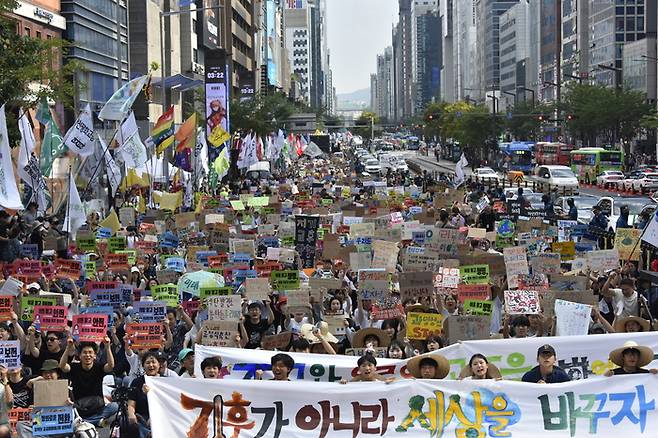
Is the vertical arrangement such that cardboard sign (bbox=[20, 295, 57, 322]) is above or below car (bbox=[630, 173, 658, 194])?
below

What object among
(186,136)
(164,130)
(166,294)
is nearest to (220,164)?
(186,136)

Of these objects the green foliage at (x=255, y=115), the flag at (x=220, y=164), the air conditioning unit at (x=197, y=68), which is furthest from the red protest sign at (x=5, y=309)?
the air conditioning unit at (x=197, y=68)

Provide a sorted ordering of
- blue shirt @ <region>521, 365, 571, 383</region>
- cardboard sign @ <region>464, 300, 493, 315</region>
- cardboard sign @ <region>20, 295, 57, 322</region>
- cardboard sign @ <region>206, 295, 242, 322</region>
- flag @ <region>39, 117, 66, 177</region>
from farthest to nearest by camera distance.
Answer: flag @ <region>39, 117, 66, 177</region>
cardboard sign @ <region>206, 295, 242, 322</region>
cardboard sign @ <region>20, 295, 57, 322</region>
cardboard sign @ <region>464, 300, 493, 315</region>
blue shirt @ <region>521, 365, 571, 383</region>

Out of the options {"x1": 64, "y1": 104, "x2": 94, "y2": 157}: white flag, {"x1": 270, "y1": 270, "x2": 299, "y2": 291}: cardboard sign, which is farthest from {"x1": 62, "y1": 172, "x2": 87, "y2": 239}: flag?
{"x1": 270, "y1": 270, "x2": 299, "y2": 291}: cardboard sign

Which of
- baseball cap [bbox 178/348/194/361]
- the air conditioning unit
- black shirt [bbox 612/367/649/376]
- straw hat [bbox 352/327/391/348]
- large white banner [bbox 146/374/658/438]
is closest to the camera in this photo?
large white banner [bbox 146/374/658/438]

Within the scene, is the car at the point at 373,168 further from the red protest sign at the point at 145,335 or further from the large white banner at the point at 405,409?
the large white banner at the point at 405,409

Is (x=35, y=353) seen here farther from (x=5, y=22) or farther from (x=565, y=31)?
(x=565, y=31)

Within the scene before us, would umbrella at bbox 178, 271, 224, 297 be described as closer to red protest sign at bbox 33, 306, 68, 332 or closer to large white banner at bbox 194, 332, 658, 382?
red protest sign at bbox 33, 306, 68, 332
